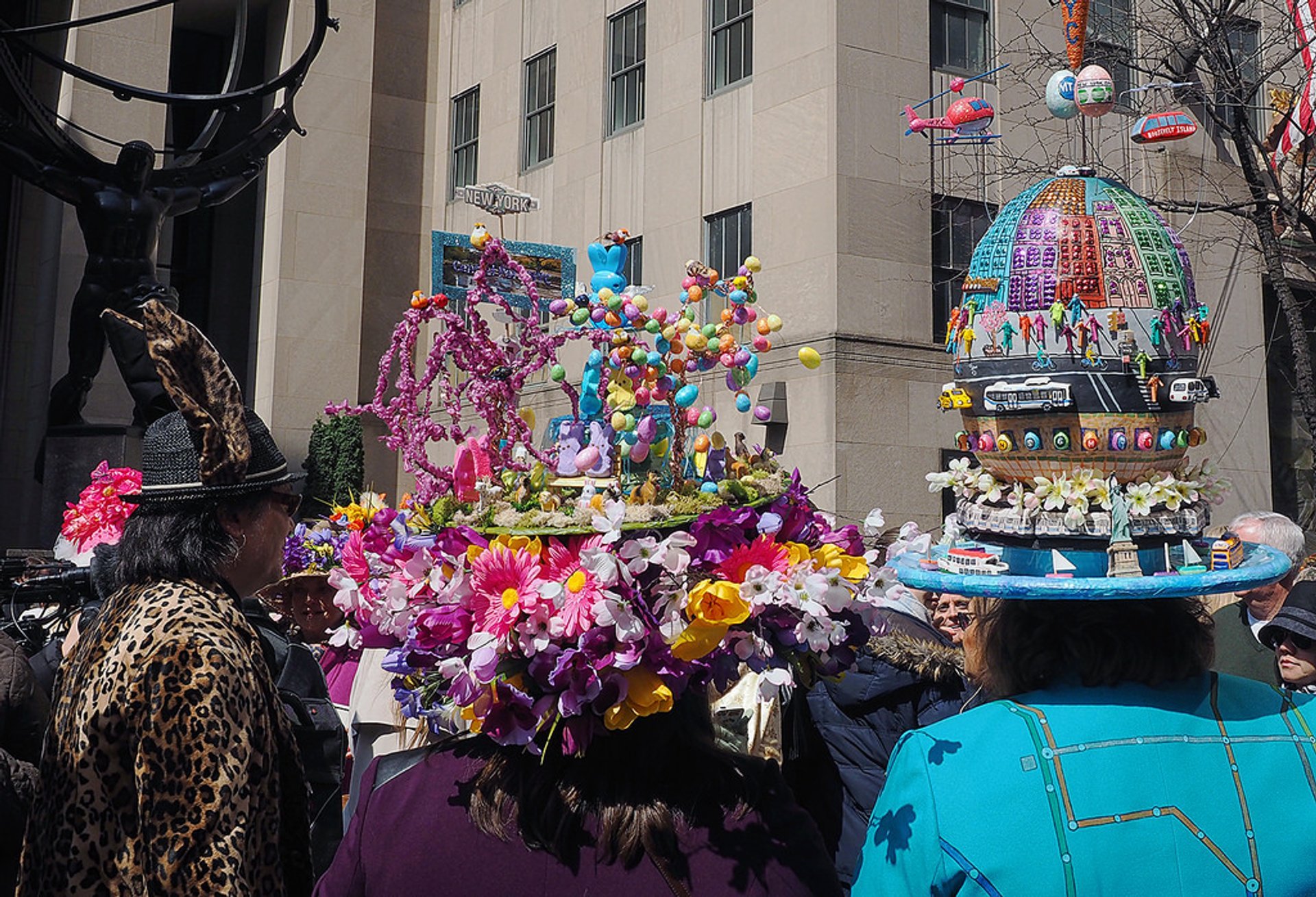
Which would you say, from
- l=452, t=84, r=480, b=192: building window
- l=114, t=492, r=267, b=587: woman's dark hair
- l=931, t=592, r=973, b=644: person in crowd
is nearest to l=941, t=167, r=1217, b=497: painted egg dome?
l=114, t=492, r=267, b=587: woman's dark hair

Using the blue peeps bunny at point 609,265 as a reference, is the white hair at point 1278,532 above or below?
below

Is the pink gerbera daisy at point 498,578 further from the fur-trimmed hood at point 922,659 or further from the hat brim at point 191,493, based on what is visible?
the fur-trimmed hood at point 922,659

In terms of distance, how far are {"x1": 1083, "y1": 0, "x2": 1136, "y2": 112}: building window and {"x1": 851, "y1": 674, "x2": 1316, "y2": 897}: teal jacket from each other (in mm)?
15081

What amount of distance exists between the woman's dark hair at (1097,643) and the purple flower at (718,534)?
1.76 ft

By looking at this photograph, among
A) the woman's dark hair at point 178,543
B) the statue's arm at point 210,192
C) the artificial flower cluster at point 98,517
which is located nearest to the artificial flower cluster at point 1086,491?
the woman's dark hair at point 178,543

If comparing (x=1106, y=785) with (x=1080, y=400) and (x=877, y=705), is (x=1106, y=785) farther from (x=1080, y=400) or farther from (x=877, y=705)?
(x=877, y=705)

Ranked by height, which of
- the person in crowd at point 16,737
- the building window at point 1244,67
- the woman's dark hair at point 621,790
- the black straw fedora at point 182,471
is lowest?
the person in crowd at point 16,737

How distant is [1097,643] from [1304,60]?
48.3ft

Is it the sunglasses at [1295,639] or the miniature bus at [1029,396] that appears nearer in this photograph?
the miniature bus at [1029,396]

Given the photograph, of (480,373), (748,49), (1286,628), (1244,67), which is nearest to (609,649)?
(480,373)

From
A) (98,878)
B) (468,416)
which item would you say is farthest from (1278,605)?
(468,416)

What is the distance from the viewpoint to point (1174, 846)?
2020 mm

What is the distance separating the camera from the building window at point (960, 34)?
56.1 ft

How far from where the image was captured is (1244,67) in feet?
55.9
